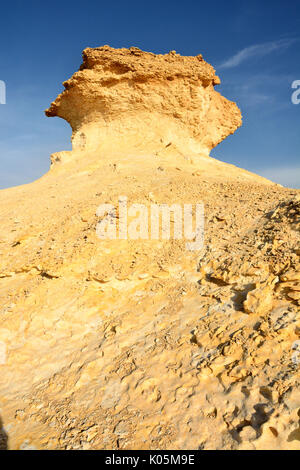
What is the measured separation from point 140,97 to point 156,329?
10739 mm

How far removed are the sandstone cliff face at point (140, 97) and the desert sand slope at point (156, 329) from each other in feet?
19.3

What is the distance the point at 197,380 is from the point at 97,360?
4.80ft

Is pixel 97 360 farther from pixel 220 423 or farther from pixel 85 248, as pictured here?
pixel 85 248

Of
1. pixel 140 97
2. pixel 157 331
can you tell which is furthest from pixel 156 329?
pixel 140 97

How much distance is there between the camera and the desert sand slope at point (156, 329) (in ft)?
9.08

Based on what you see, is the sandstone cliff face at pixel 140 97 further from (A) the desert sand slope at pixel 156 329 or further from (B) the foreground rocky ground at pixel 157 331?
(B) the foreground rocky ground at pixel 157 331

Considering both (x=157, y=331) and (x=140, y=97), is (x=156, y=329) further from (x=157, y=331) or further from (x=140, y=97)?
(x=140, y=97)

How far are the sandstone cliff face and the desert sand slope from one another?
19.3 feet

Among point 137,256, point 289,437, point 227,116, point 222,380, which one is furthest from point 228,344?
point 227,116

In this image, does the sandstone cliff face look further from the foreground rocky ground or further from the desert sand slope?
the foreground rocky ground

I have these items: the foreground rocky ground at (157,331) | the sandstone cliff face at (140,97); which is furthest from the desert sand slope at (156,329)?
the sandstone cliff face at (140,97)

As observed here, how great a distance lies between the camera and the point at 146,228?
5.93 metres

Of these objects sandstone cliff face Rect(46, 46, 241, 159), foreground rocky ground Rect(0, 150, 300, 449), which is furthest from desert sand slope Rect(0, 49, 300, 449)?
sandstone cliff face Rect(46, 46, 241, 159)

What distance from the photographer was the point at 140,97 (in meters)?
11.9
